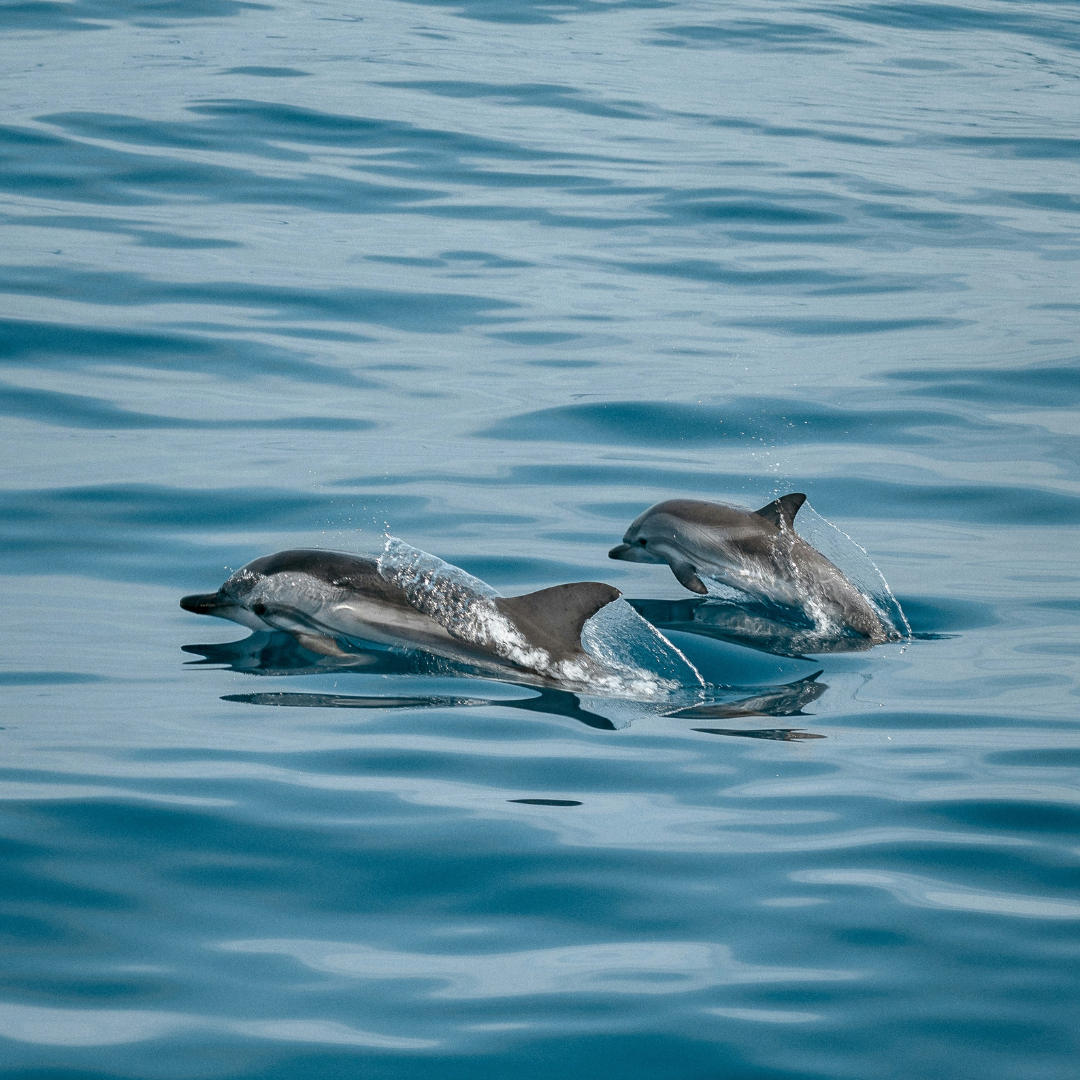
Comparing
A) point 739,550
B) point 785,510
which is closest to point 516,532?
point 739,550

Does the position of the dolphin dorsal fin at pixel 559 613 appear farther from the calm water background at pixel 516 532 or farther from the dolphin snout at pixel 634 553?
the dolphin snout at pixel 634 553

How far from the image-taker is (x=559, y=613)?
721 cm

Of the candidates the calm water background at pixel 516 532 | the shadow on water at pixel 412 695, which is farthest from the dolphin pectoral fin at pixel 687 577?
the shadow on water at pixel 412 695

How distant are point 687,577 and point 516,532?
1.04 m

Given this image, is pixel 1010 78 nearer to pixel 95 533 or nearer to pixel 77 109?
pixel 77 109

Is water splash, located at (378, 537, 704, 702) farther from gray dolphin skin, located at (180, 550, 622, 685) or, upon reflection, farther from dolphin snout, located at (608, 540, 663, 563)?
dolphin snout, located at (608, 540, 663, 563)

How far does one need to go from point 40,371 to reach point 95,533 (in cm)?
311

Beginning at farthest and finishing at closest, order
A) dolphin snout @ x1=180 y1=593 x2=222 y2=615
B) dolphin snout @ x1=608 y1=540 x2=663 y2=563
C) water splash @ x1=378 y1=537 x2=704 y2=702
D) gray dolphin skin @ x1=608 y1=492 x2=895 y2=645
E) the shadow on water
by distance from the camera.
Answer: dolphin snout @ x1=608 y1=540 x2=663 y2=563 < gray dolphin skin @ x1=608 y1=492 x2=895 y2=645 < dolphin snout @ x1=180 y1=593 x2=222 y2=615 < water splash @ x1=378 y1=537 x2=704 y2=702 < the shadow on water

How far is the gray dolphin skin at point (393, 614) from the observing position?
7.15 meters

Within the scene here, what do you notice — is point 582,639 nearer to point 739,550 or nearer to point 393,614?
point 393,614

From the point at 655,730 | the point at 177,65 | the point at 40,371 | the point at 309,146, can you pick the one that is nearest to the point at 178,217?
the point at 309,146

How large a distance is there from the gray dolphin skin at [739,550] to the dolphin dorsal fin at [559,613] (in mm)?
1670

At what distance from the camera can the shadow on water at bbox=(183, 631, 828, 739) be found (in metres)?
6.61

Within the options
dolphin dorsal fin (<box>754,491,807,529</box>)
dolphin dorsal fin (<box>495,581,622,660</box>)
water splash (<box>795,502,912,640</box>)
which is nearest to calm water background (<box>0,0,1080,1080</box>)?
water splash (<box>795,502,912,640</box>)
